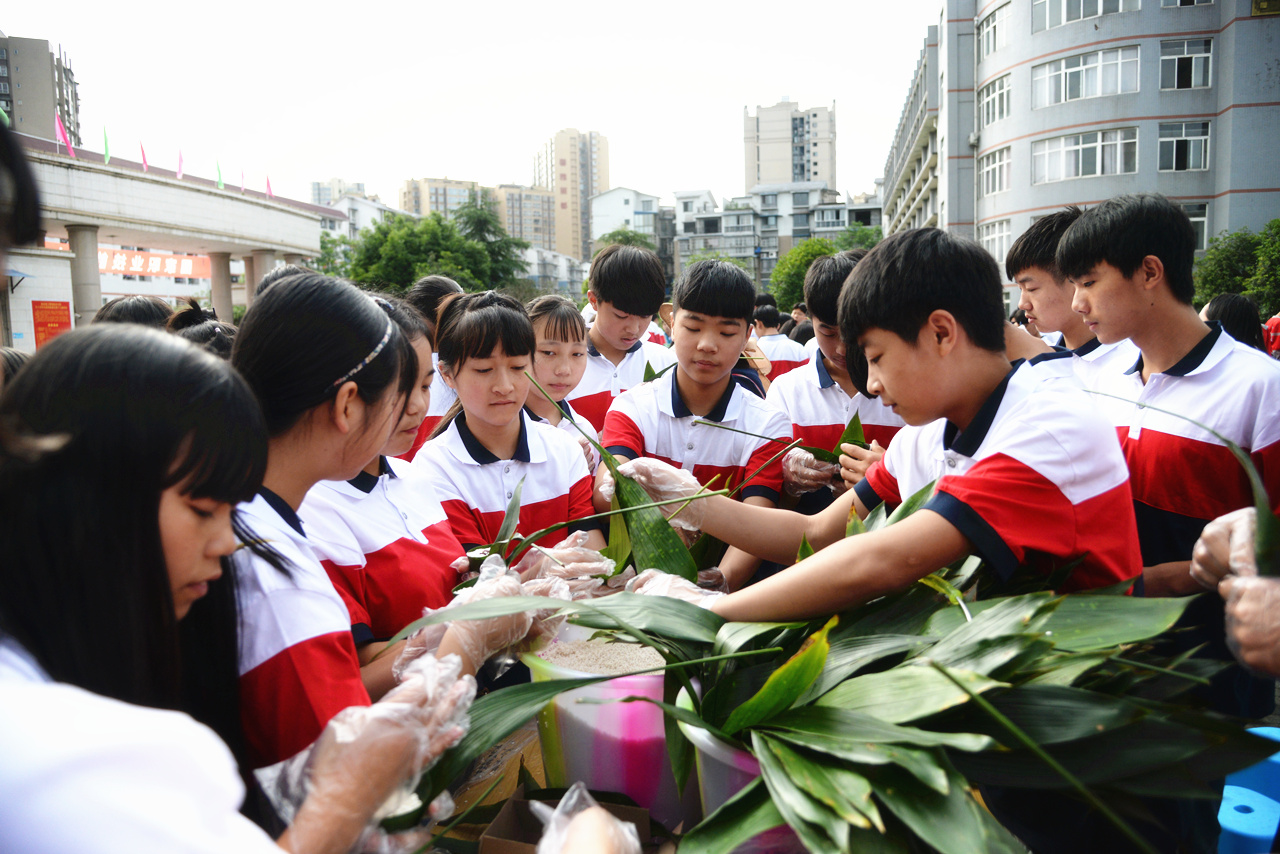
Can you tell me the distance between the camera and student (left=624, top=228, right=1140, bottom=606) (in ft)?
3.90

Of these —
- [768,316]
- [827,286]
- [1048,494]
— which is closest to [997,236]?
[768,316]

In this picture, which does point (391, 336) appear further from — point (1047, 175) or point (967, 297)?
point (1047, 175)

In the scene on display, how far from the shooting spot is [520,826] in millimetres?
1099

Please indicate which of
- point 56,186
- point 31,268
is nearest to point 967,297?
→ point 31,268

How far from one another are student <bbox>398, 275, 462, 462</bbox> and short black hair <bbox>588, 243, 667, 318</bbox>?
0.61 metres

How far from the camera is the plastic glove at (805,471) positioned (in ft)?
7.41

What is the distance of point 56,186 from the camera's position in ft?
57.7

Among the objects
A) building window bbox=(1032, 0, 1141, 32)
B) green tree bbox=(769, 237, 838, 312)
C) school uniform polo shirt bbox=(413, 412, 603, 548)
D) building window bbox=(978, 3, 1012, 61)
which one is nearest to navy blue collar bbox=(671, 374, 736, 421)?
school uniform polo shirt bbox=(413, 412, 603, 548)

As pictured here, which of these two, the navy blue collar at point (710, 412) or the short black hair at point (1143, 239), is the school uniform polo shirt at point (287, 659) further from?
the short black hair at point (1143, 239)

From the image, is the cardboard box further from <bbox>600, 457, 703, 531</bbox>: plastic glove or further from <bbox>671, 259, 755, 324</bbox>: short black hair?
<bbox>671, 259, 755, 324</bbox>: short black hair

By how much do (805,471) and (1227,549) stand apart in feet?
3.82

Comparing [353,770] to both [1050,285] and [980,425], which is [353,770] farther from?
[1050,285]

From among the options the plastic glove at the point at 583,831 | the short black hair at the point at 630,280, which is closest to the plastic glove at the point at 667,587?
the plastic glove at the point at 583,831

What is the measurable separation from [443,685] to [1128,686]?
851 millimetres
